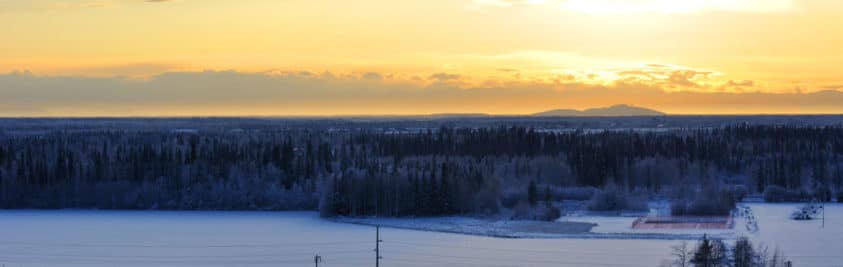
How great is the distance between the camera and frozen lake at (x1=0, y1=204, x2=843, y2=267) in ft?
93.9

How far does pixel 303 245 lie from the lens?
3194 cm

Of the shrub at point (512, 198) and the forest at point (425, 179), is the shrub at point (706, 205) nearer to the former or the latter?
the forest at point (425, 179)

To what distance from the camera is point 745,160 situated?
205 ft

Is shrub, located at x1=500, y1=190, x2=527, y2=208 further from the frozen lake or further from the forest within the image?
the frozen lake

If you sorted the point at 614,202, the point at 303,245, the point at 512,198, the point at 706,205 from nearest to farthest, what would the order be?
1. the point at 303,245
2. the point at 706,205
3. the point at 614,202
4. the point at 512,198

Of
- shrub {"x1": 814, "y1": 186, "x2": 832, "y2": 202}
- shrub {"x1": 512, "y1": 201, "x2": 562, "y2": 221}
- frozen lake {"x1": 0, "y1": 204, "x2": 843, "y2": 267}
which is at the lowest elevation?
frozen lake {"x1": 0, "y1": 204, "x2": 843, "y2": 267}

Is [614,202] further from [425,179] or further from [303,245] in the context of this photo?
[303,245]

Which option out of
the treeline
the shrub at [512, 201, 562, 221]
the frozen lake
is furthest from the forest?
the treeline

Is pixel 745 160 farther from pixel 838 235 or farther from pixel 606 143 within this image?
pixel 838 235

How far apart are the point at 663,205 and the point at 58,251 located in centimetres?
2244

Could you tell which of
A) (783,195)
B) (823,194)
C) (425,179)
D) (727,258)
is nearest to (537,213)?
(425,179)

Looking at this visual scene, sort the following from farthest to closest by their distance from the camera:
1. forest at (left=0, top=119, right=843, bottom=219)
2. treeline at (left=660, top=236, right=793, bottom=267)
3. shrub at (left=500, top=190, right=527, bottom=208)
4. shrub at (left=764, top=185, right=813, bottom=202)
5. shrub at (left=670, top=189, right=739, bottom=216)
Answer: shrub at (left=764, top=185, right=813, bottom=202), shrub at (left=500, top=190, right=527, bottom=208), forest at (left=0, top=119, right=843, bottom=219), shrub at (left=670, top=189, right=739, bottom=216), treeline at (left=660, top=236, right=793, bottom=267)

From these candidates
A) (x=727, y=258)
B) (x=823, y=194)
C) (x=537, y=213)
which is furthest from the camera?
(x=823, y=194)

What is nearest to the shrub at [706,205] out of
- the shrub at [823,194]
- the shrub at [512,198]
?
the shrub at [512,198]
